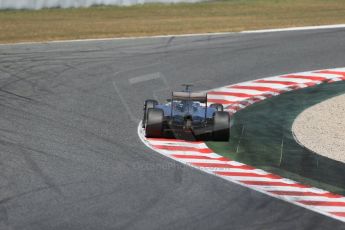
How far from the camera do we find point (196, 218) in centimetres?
1426

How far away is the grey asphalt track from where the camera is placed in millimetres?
14367

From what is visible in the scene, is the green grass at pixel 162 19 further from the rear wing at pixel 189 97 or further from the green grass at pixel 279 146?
the rear wing at pixel 189 97

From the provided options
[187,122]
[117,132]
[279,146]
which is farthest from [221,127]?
[117,132]

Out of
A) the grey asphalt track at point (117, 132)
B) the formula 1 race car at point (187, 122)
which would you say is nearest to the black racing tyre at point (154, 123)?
the formula 1 race car at point (187, 122)

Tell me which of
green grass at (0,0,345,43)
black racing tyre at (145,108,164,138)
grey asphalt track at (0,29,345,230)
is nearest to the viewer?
grey asphalt track at (0,29,345,230)

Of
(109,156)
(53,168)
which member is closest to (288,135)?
(109,156)

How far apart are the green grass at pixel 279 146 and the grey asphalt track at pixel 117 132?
5.28 ft

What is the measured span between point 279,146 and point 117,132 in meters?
3.71

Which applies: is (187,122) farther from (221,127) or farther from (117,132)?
(117,132)

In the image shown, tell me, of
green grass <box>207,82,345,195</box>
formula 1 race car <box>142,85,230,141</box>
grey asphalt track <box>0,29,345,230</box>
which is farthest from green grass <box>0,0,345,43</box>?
formula 1 race car <box>142,85,230,141</box>

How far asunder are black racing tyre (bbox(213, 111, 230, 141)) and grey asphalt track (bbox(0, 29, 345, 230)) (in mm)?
1710

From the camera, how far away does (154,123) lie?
1908 centimetres

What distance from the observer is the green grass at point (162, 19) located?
3241 centimetres

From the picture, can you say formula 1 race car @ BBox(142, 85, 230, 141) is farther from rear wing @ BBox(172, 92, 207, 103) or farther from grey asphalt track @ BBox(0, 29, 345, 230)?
grey asphalt track @ BBox(0, 29, 345, 230)
